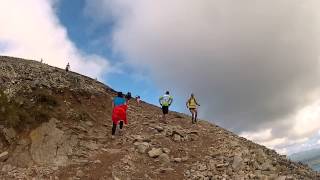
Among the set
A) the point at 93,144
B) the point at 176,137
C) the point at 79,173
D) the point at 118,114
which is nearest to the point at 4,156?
the point at 79,173

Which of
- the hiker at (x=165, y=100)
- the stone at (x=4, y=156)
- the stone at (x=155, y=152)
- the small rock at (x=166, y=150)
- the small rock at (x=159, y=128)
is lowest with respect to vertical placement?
the stone at (x=4, y=156)

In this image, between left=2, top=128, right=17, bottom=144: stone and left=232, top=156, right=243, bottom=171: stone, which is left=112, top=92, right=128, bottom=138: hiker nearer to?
left=2, top=128, right=17, bottom=144: stone

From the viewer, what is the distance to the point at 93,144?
2384 cm

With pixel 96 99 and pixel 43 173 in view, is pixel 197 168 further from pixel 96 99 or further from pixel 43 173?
pixel 96 99

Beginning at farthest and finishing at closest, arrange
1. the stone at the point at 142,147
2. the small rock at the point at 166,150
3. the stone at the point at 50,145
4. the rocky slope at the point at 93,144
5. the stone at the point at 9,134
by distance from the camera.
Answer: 1. the small rock at the point at 166,150
2. the stone at the point at 142,147
3. the stone at the point at 9,134
4. the stone at the point at 50,145
5. the rocky slope at the point at 93,144

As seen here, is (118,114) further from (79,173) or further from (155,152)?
(79,173)

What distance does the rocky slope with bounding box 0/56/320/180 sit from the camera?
68.8ft

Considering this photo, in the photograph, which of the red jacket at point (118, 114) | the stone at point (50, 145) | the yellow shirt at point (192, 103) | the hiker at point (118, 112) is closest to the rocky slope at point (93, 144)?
the stone at point (50, 145)

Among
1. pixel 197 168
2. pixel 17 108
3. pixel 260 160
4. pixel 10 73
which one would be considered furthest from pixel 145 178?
pixel 10 73

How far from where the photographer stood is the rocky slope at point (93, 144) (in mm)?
20969

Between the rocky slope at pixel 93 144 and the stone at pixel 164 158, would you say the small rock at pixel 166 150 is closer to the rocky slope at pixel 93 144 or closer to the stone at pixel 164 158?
the rocky slope at pixel 93 144

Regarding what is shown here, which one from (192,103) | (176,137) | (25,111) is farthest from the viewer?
(192,103)

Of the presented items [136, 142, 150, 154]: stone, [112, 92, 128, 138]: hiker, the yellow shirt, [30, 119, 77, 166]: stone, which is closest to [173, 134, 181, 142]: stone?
[136, 142, 150, 154]: stone

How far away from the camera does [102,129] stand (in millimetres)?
26172
